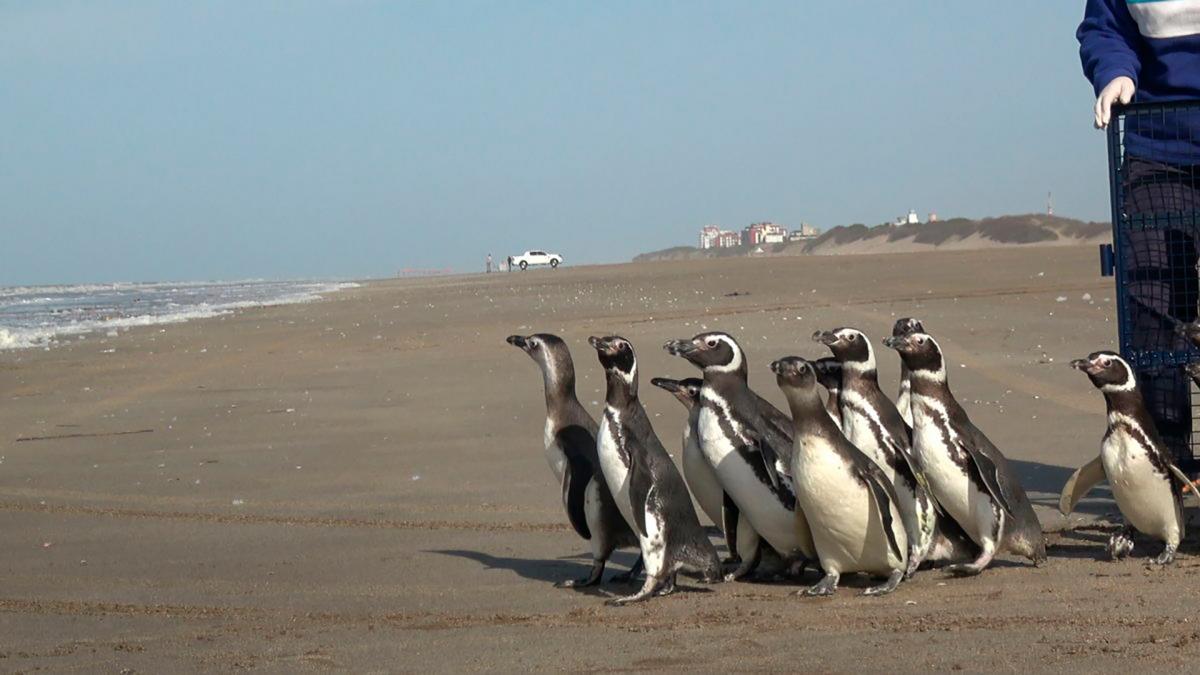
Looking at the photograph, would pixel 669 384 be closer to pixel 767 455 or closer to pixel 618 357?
→ pixel 618 357

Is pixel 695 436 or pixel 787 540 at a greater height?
pixel 695 436

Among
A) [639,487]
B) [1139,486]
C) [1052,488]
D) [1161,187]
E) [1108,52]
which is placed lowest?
[1052,488]

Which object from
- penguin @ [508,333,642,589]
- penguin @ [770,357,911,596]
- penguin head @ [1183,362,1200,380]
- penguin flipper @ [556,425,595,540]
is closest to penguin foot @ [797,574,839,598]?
penguin @ [770,357,911,596]

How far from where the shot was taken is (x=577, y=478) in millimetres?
6281

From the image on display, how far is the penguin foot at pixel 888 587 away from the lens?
548 cm

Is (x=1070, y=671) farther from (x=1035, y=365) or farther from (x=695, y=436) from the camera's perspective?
(x=1035, y=365)

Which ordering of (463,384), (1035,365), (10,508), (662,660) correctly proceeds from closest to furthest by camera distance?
(662,660) < (10,508) < (1035,365) < (463,384)

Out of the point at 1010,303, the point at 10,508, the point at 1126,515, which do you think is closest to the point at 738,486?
the point at 1126,515

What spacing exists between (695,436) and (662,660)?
1.76m

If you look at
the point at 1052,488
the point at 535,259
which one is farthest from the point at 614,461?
the point at 535,259

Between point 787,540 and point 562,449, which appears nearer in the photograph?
point 787,540

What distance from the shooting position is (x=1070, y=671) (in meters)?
4.16

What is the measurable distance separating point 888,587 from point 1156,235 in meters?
1.95

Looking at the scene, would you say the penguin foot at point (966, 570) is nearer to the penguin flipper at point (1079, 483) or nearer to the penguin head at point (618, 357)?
the penguin flipper at point (1079, 483)
